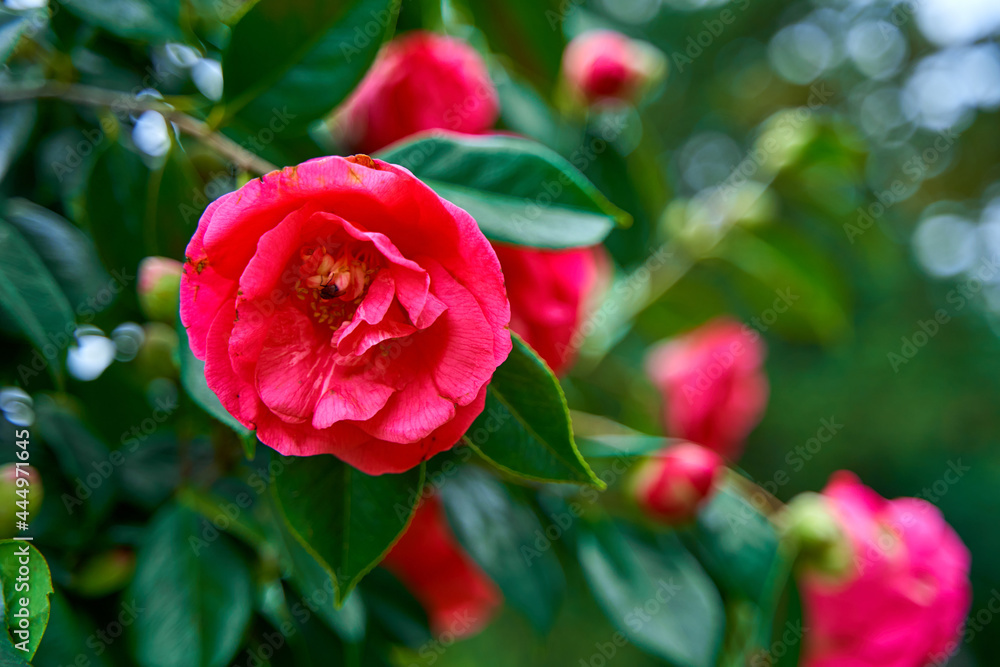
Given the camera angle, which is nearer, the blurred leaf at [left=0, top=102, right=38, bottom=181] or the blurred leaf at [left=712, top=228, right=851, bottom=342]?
the blurred leaf at [left=0, top=102, right=38, bottom=181]

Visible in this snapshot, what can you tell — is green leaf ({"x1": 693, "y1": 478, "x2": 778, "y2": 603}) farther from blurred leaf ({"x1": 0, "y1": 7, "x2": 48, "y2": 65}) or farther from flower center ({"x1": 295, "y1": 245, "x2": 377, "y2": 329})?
blurred leaf ({"x1": 0, "y1": 7, "x2": 48, "y2": 65})

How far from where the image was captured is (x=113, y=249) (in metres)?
0.47

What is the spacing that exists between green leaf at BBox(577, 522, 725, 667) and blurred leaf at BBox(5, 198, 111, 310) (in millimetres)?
428

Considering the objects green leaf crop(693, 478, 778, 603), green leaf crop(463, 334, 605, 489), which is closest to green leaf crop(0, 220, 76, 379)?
green leaf crop(463, 334, 605, 489)

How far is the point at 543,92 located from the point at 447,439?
456 mm

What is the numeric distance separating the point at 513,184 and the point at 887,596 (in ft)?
1.80

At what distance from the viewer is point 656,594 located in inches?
22.4

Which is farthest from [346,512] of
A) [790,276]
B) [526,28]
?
[790,276]

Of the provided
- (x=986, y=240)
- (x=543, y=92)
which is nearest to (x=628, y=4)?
(x=986, y=240)

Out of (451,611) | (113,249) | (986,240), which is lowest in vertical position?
(451,611)

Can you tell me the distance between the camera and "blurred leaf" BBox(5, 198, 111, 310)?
17.0 inches

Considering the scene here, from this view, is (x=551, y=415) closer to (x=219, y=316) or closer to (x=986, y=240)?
(x=219, y=316)

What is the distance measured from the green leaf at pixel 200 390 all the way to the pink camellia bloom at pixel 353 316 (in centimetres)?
2

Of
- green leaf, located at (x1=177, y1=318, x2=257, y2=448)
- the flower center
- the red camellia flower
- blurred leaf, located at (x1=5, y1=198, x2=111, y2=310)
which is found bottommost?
the red camellia flower
